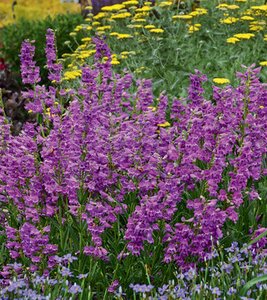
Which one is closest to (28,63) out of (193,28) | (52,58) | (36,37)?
(52,58)

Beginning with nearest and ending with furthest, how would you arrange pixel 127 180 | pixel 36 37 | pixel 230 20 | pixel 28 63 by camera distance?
pixel 127 180 → pixel 28 63 → pixel 230 20 → pixel 36 37

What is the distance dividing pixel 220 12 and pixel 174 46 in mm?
1037

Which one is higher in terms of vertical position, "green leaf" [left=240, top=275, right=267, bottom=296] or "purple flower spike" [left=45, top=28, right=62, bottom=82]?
"purple flower spike" [left=45, top=28, right=62, bottom=82]

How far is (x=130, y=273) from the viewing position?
14.8ft

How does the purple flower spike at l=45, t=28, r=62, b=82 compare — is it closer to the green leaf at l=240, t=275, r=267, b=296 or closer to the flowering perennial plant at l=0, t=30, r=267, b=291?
the flowering perennial plant at l=0, t=30, r=267, b=291

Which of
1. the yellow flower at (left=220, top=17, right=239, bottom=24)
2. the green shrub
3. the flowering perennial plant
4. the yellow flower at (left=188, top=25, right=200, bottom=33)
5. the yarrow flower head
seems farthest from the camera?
the green shrub

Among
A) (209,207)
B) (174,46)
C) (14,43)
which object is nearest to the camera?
(209,207)

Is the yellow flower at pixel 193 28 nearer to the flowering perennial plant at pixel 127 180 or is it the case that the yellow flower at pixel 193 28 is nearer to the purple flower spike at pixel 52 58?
the purple flower spike at pixel 52 58

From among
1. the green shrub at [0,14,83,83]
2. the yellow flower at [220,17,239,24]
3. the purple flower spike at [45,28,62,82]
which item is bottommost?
the green shrub at [0,14,83,83]

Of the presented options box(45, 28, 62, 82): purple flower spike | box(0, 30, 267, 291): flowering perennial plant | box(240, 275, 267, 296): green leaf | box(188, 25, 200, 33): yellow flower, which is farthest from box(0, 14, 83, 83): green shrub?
box(240, 275, 267, 296): green leaf

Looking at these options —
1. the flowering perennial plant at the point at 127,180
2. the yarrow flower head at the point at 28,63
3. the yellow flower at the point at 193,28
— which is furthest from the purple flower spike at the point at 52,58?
the yellow flower at the point at 193,28

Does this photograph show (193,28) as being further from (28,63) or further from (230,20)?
(28,63)

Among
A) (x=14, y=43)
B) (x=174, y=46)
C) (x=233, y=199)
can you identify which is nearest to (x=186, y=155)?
(x=233, y=199)

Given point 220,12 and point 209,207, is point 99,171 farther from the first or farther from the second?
point 220,12
